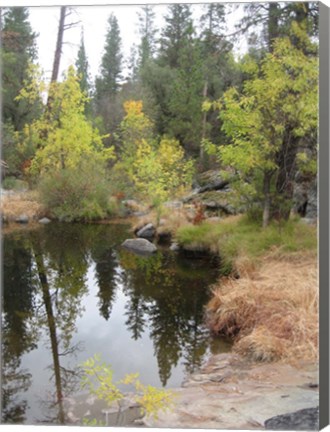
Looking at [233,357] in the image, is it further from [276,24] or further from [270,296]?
[276,24]

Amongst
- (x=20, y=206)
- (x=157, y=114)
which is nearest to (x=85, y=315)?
(x=20, y=206)

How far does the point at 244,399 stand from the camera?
3684 millimetres

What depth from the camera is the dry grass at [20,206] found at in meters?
4.11

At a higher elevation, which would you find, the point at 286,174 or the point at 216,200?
the point at 286,174

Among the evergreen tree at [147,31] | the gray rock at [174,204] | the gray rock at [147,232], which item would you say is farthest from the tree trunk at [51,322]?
the evergreen tree at [147,31]

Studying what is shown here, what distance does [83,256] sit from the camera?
4.45m

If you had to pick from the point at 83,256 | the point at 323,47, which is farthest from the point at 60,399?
the point at 323,47

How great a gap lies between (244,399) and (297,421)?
0.37 metres

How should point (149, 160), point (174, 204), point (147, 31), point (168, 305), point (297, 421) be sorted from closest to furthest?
point (297, 421) < point (147, 31) < point (149, 160) < point (174, 204) < point (168, 305)

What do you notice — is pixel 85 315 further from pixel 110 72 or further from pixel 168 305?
pixel 110 72

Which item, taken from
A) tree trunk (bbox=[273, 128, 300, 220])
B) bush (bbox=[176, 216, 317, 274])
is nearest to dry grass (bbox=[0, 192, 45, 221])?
bush (bbox=[176, 216, 317, 274])

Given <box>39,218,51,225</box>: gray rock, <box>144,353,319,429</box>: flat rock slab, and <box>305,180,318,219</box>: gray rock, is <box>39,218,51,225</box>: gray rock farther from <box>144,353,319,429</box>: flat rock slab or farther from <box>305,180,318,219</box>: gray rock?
<box>305,180,318,219</box>: gray rock

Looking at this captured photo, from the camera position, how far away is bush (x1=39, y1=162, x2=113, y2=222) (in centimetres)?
433

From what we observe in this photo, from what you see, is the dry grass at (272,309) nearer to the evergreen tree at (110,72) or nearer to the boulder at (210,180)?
the boulder at (210,180)
